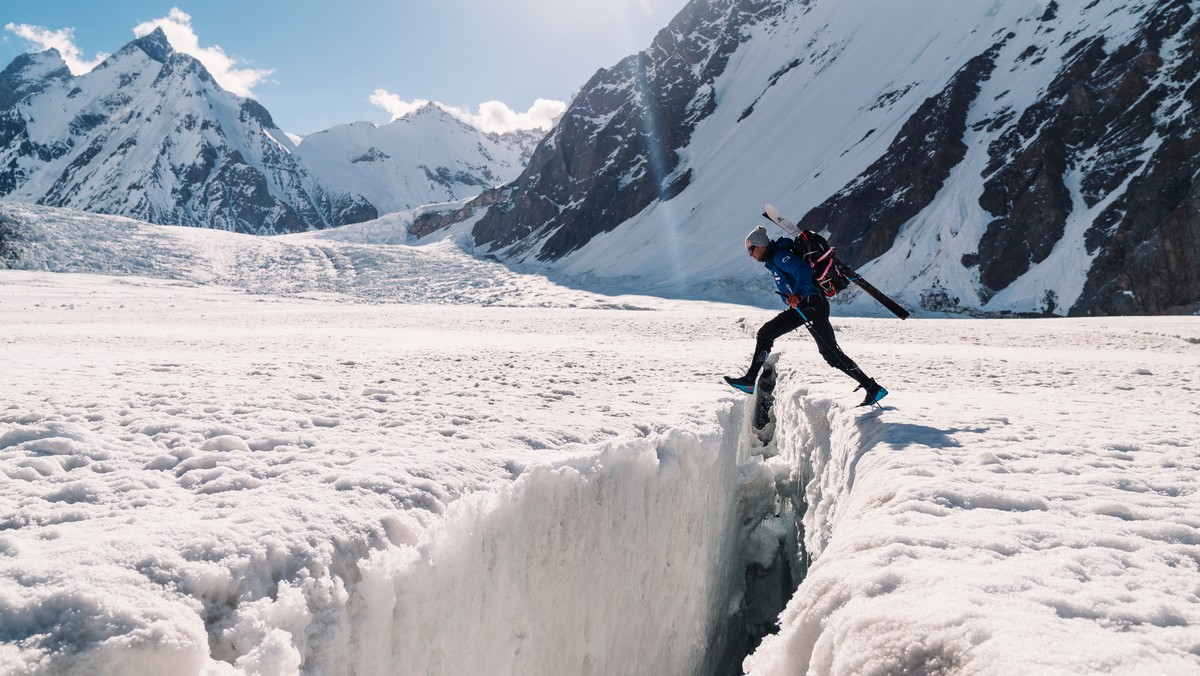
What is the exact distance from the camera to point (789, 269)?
6.00m

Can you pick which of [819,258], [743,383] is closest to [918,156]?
[743,383]

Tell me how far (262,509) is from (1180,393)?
27.9ft

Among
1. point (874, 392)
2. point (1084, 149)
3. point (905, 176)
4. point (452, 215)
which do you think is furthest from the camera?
point (452, 215)

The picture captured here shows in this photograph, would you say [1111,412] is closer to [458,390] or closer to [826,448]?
[826,448]

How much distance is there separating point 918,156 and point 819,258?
48643 mm

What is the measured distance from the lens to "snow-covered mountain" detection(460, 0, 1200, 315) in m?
32.9

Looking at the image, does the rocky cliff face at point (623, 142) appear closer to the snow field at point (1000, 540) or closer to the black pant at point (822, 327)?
the black pant at point (822, 327)

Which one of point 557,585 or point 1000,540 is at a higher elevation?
point 1000,540

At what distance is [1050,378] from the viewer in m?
8.14

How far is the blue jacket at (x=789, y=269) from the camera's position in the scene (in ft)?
19.5

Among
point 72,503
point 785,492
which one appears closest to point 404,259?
point 785,492

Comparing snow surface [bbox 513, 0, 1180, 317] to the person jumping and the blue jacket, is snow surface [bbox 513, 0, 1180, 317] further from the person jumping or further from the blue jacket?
the blue jacket

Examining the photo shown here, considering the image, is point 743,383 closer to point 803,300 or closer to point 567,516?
point 803,300

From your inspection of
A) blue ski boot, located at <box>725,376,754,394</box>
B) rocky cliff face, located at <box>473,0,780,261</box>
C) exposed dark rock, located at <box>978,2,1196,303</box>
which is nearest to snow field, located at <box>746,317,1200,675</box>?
blue ski boot, located at <box>725,376,754,394</box>
